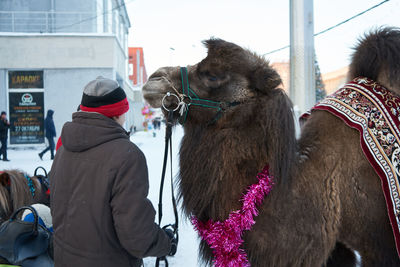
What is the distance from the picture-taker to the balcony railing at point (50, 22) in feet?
56.7

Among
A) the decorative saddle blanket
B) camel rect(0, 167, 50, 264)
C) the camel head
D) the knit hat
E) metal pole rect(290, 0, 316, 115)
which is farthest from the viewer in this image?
metal pole rect(290, 0, 316, 115)

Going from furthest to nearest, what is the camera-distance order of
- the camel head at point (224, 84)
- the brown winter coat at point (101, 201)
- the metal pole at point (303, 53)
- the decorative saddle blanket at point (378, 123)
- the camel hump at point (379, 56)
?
1. the metal pole at point (303, 53)
2. the camel hump at point (379, 56)
3. the camel head at point (224, 84)
4. the decorative saddle blanket at point (378, 123)
5. the brown winter coat at point (101, 201)

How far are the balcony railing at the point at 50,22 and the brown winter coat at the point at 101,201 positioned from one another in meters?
17.1

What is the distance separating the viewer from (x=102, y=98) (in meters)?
1.91

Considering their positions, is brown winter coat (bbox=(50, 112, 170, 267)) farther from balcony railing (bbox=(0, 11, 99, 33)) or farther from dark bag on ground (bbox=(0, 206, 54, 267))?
balcony railing (bbox=(0, 11, 99, 33))

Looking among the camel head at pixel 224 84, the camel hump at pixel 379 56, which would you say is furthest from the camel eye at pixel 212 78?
the camel hump at pixel 379 56

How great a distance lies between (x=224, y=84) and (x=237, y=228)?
886mm

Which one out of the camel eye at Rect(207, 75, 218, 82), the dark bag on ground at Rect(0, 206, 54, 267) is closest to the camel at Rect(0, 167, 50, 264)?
the dark bag on ground at Rect(0, 206, 54, 267)

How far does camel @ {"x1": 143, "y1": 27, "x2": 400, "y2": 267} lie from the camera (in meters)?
2.01

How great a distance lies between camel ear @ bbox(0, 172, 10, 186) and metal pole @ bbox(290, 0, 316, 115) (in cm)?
370

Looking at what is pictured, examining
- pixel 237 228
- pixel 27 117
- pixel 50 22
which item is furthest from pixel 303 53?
pixel 50 22

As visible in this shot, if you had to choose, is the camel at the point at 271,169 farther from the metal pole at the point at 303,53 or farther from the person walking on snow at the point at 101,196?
the metal pole at the point at 303,53

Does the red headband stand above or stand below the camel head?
below

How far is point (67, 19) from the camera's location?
17.5 m
